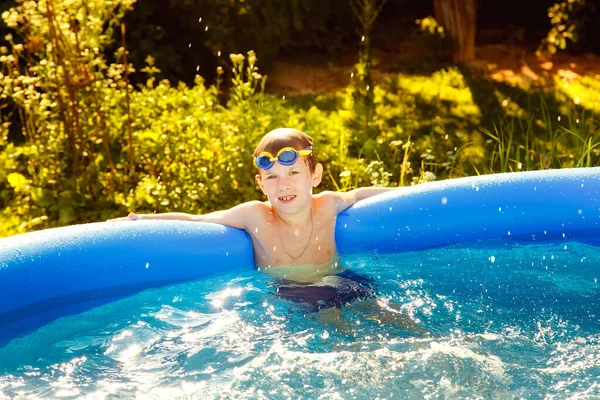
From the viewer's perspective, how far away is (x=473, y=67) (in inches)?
281

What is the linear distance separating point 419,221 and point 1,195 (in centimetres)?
247

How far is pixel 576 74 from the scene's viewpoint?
7074mm

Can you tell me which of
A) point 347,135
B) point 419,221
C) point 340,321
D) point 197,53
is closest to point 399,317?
point 340,321

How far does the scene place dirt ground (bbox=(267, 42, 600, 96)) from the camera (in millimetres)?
7031

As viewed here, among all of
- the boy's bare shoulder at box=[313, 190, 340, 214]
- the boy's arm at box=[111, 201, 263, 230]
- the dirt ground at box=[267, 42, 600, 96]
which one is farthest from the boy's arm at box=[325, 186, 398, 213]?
the dirt ground at box=[267, 42, 600, 96]

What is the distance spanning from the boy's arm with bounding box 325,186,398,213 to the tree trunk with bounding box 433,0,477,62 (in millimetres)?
3268

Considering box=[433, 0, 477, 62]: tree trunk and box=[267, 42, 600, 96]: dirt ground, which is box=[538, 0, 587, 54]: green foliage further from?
box=[433, 0, 477, 62]: tree trunk

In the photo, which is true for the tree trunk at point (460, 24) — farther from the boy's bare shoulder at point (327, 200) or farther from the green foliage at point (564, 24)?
the boy's bare shoulder at point (327, 200)

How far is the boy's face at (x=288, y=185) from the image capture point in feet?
12.0

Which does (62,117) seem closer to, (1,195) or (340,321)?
(1,195)

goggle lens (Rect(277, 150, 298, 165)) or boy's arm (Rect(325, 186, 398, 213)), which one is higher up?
goggle lens (Rect(277, 150, 298, 165))

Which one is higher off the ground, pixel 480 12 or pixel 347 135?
pixel 480 12

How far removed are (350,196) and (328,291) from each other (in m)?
0.70

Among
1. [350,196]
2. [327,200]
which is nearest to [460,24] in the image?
[350,196]
